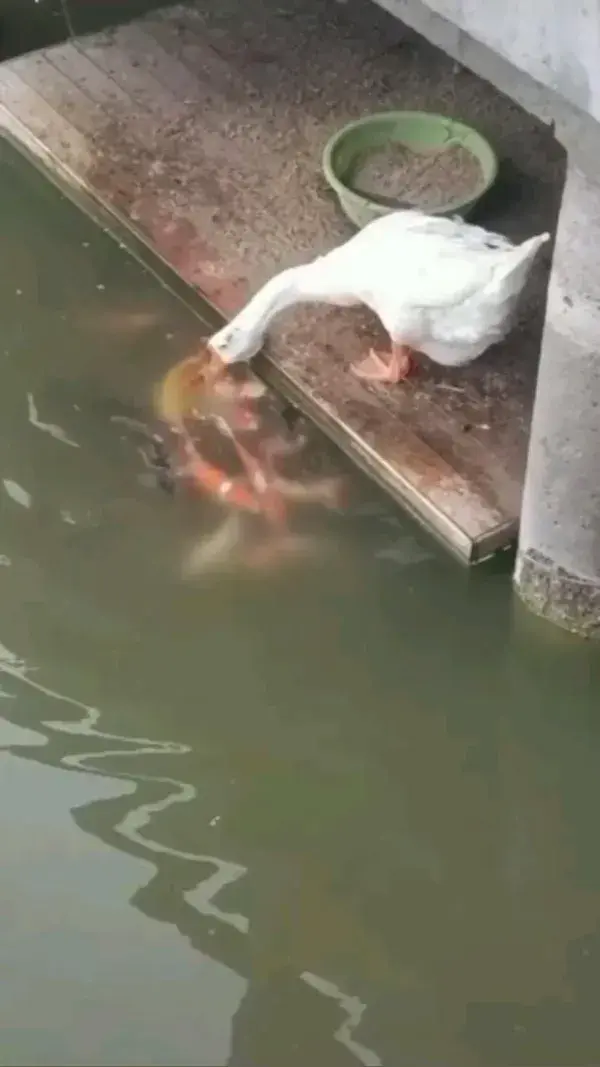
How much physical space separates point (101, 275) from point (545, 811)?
171 centimetres

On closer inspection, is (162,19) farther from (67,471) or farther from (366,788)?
(366,788)

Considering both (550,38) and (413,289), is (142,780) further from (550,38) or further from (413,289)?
(550,38)

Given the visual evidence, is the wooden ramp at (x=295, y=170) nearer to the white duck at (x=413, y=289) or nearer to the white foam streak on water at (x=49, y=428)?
the white duck at (x=413, y=289)

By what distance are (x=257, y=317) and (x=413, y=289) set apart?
37 cm

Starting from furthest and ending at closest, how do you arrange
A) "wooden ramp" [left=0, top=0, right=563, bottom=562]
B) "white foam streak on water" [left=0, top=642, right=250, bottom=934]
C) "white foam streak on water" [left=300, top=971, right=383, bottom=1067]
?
"wooden ramp" [left=0, top=0, right=563, bottom=562] < "white foam streak on water" [left=0, top=642, right=250, bottom=934] < "white foam streak on water" [left=300, top=971, right=383, bottom=1067]

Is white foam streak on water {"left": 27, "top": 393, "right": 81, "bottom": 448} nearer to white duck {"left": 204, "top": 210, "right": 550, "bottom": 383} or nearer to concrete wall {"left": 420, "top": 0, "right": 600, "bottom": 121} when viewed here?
white duck {"left": 204, "top": 210, "right": 550, "bottom": 383}

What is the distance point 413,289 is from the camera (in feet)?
7.38

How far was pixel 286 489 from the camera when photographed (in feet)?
7.91

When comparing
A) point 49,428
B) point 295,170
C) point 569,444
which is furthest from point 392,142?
A: point 569,444

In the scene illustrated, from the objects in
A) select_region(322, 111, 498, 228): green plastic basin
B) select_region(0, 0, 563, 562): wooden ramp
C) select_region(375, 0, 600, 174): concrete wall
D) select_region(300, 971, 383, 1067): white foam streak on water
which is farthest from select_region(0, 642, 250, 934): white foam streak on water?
select_region(322, 111, 498, 228): green plastic basin

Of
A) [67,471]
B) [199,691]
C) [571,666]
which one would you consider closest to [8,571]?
[67,471]

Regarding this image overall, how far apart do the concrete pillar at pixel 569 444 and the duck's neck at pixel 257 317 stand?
67 centimetres

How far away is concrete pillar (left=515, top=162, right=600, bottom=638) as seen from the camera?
174 centimetres

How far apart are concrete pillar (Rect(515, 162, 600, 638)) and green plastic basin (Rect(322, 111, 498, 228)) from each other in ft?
3.03
